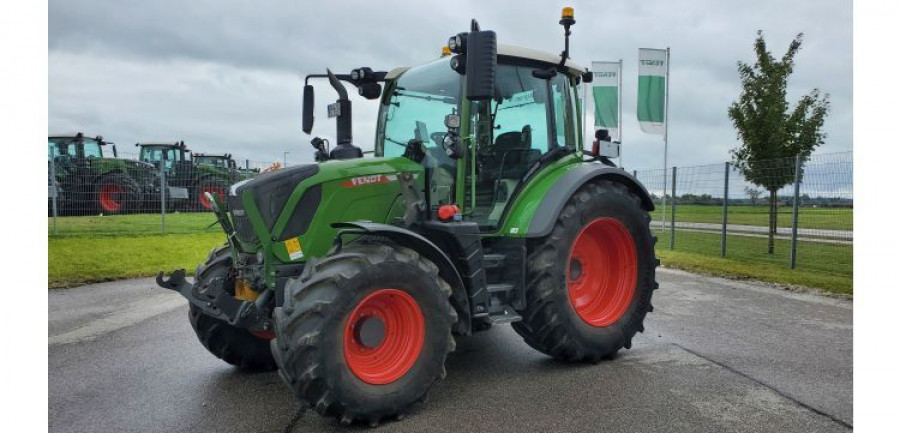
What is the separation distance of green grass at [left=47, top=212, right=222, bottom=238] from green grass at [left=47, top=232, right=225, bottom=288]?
69cm

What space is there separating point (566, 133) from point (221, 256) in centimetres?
297

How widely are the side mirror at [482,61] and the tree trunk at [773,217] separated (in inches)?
356

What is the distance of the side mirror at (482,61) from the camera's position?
148 inches

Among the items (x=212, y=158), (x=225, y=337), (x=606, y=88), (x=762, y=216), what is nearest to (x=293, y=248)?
(x=225, y=337)

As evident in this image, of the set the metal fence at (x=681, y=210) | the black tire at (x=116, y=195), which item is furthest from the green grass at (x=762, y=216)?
the black tire at (x=116, y=195)

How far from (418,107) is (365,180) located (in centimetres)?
113

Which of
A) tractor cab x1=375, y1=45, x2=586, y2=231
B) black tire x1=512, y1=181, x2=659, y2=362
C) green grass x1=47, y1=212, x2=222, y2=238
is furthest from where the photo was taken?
green grass x1=47, y1=212, x2=222, y2=238

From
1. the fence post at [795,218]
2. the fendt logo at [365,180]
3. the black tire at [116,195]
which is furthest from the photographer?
the black tire at [116,195]

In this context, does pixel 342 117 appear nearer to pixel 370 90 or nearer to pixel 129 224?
pixel 370 90

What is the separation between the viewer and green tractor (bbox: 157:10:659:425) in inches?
136

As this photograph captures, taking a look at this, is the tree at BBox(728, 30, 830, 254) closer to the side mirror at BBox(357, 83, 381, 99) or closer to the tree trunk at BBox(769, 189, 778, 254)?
the tree trunk at BBox(769, 189, 778, 254)

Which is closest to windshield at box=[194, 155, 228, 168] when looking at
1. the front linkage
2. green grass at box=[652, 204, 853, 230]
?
green grass at box=[652, 204, 853, 230]

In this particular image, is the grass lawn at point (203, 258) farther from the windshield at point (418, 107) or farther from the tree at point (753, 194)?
the windshield at point (418, 107)

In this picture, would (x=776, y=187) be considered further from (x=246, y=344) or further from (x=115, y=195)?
(x=115, y=195)
